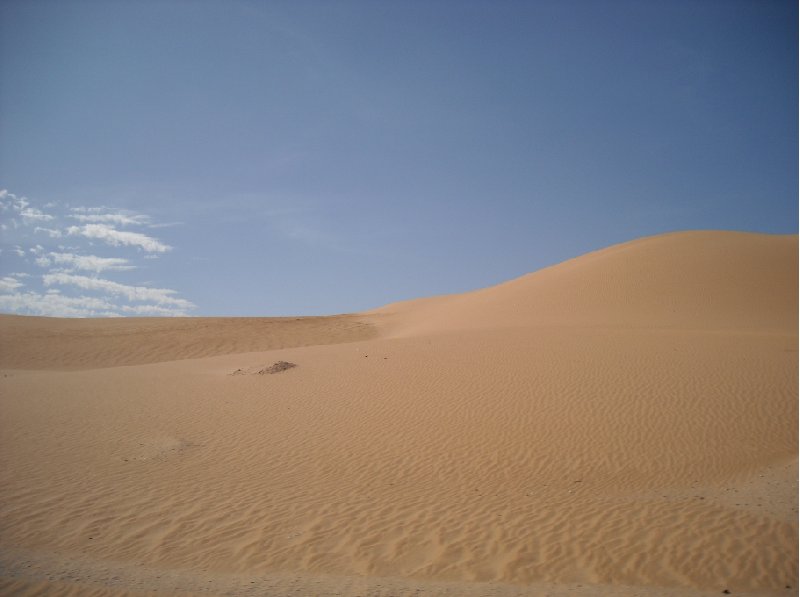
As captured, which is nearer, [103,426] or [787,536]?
[787,536]

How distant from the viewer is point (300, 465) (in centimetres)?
1123

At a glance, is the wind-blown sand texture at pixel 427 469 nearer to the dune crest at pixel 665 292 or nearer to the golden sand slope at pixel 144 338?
the dune crest at pixel 665 292

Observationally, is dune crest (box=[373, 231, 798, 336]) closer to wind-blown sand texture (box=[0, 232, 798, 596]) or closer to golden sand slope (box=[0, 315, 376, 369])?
wind-blown sand texture (box=[0, 232, 798, 596])

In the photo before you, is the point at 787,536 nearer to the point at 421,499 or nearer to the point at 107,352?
the point at 421,499

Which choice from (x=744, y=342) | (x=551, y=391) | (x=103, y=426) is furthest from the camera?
(x=744, y=342)

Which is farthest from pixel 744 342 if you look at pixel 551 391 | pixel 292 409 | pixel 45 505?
pixel 45 505

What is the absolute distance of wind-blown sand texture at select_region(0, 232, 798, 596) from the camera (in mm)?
6863

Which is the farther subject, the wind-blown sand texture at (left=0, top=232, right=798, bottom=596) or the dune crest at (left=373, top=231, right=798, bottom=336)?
the dune crest at (left=373, top=231, right=798, bottom=336)

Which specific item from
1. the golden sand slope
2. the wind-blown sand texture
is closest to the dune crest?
the wind-blown sand texture

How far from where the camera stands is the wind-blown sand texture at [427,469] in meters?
6.86

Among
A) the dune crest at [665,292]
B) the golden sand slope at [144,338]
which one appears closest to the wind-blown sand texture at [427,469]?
the dune crest at [665,292]

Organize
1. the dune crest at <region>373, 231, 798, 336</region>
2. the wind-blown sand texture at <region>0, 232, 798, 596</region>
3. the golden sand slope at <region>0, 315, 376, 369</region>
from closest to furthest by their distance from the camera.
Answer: the wind-blown sand texture at <region>0, 232, 798, 596</region> → the dune crest at <region>373, 231, 798, 336</region> → the golden sand slope at <region>0, 315, 376, 369</region>

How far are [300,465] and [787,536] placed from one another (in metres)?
8.67

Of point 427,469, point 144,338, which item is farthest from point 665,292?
point 144,338
